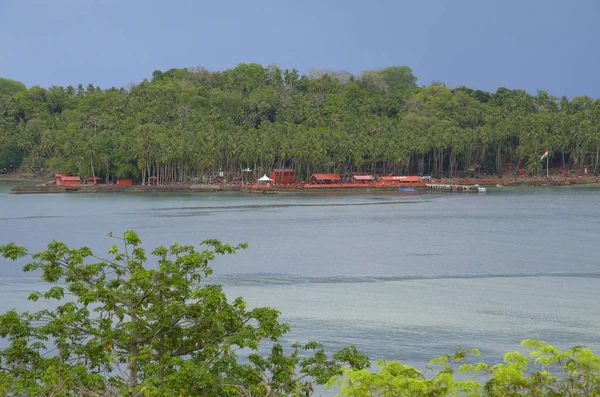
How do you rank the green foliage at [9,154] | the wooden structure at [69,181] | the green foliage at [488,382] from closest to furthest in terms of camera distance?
1. the green foliage at [488,382]
2. the wooden structure at [69,181]
3. the green foliage at [9,154]

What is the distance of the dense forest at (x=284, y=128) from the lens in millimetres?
109875

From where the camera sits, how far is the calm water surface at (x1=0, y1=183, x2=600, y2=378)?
28.3 metres

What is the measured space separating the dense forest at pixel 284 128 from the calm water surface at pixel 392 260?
21.1 m

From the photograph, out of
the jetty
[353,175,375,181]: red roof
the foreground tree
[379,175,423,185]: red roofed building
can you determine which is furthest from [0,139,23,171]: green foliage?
the foreground tree

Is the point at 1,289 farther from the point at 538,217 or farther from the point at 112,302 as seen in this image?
the point at 538,217

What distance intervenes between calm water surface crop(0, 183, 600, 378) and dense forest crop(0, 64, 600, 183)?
21121 mm

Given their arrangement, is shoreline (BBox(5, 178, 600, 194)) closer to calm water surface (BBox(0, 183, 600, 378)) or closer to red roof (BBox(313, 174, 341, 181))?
red roof (BBox(313, 174, 341, 181))

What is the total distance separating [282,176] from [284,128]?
57.1 ft

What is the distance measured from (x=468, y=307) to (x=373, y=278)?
7.51m

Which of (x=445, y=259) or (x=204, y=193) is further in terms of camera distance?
(x=204, y=193)

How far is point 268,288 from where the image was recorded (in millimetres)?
36188

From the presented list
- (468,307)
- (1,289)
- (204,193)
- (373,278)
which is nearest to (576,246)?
(373,278)

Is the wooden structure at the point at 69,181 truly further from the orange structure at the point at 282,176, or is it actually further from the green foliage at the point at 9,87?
the green foliage at the point at 9,87

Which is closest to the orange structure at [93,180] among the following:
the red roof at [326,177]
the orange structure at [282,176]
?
the orange structure at [282,176]
